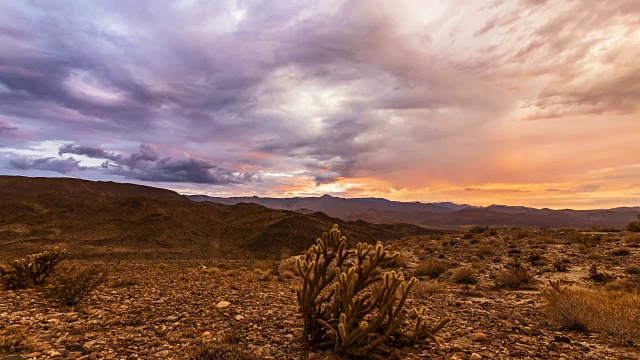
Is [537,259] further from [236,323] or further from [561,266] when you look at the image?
[236,323]

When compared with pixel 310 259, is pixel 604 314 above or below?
below

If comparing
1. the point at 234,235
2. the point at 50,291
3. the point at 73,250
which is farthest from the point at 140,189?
the point at 50,291

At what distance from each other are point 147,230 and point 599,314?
54898 mm

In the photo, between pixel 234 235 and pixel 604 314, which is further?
pixel 234 235

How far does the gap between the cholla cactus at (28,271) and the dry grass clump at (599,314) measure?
1330 centimetres

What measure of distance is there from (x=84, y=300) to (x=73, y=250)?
37.7 m

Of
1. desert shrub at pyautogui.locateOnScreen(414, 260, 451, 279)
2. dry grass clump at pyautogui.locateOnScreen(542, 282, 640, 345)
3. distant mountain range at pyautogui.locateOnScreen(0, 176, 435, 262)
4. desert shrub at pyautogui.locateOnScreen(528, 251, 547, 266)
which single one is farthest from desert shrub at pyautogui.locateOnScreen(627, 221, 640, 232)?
distant mountain range at pyautogui.locateOnScreen(0, 176, 435, 262)

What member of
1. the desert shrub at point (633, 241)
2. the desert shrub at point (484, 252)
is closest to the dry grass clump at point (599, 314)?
the desert shrub at point (484, 252)

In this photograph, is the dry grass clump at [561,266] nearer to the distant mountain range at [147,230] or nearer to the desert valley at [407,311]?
the desert valley at [407,311]

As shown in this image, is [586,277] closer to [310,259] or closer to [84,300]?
[310,259]

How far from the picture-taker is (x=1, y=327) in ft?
19.5

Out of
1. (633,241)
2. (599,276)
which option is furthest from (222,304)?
(633,241)

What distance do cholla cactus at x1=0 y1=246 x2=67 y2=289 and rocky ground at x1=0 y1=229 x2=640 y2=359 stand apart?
727 millimetres

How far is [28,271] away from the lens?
9680 mm
